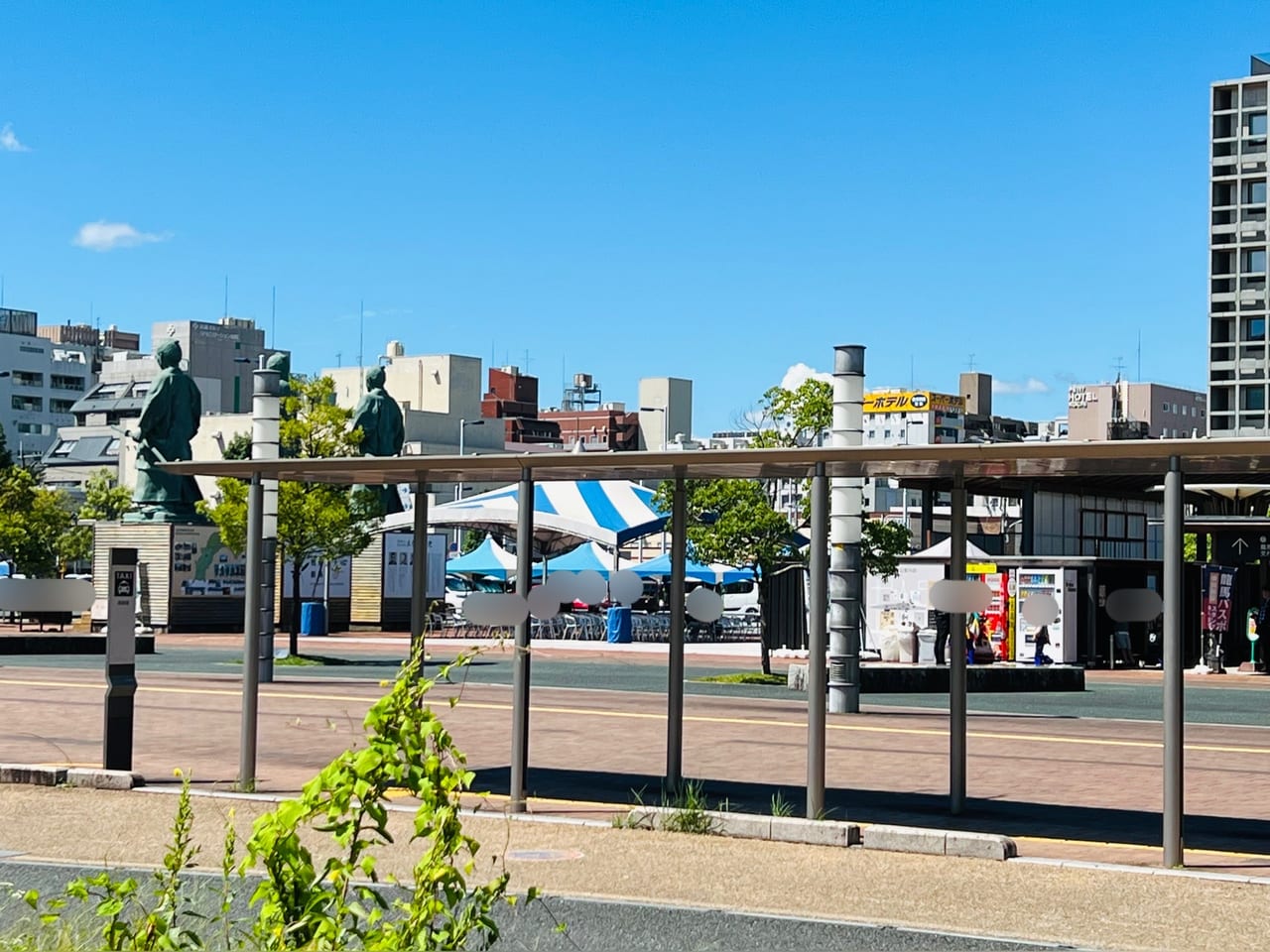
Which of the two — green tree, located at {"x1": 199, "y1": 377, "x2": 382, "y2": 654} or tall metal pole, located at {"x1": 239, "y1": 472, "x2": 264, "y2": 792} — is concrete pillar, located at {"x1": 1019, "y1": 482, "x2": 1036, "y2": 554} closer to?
green tree, located at {"x1": 199, "y1": 377, "x2": 382, "y2": 654}

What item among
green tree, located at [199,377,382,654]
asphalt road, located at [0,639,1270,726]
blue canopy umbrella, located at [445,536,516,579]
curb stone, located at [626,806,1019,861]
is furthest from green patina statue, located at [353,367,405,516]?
curb stone, located at [626,806,1019,861]

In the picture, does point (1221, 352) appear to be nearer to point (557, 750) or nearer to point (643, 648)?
point (643, 648)

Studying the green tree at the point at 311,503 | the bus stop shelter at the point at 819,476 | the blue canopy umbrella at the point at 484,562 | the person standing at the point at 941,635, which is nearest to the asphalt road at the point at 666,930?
the bus stop shelter at the point at 819,476

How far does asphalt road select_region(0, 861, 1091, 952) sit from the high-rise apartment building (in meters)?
126

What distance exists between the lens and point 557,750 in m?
18.0

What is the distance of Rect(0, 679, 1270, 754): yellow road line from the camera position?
2012 cm

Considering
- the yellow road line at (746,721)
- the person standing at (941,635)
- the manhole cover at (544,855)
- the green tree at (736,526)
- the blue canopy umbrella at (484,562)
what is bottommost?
the yellow road line at (746,721)

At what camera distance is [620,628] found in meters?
50.5

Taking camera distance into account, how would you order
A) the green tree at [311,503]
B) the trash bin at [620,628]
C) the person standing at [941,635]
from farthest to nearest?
the trash bin at [620,628]
the green tree at [311,503]
the person standing at [941,635]

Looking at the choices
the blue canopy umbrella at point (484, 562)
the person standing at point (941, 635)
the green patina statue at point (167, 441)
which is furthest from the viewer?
the blue canopy umbrella at point (484, 562)

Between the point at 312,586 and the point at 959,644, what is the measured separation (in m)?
43.1

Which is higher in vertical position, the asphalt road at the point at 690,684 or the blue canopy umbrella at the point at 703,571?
the blue canopy umbrella at the point at 703,571

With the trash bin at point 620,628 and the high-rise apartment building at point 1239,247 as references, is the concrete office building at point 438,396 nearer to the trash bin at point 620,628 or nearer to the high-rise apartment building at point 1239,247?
the high-rise apartment building at point 1239,247

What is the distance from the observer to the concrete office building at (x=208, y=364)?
154 m
